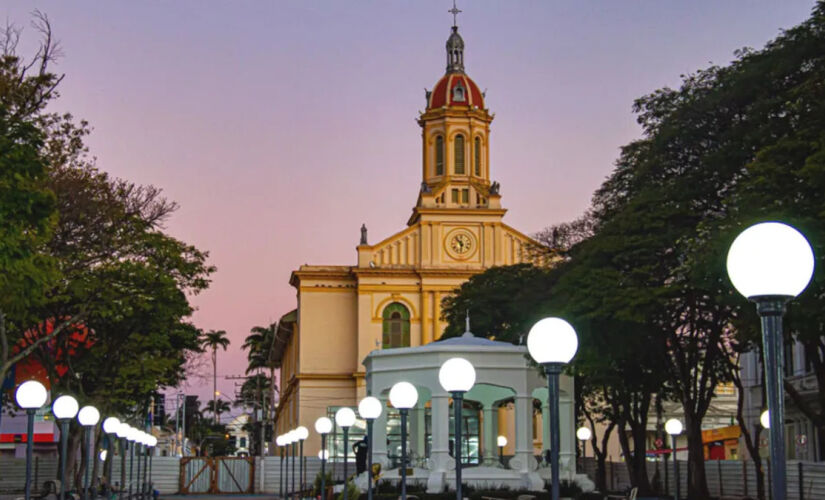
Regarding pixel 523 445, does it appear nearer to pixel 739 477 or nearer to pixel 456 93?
pixel 739 477

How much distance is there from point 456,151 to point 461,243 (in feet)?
18.3

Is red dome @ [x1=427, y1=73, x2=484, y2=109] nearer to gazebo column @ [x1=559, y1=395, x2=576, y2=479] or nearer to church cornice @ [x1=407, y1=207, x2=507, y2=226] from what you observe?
church cornice @ [x1=407, y1=207, x2=507, y2=226]

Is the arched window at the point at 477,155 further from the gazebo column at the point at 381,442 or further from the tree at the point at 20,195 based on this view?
the tree at the point at 20,195

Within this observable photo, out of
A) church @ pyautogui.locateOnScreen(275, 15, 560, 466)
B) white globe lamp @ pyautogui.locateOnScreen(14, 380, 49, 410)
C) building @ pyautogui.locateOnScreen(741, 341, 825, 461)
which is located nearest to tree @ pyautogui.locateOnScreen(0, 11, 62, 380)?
white globe lamp @ pyautogui.locateOnScreen(14, 380, 49, 410)

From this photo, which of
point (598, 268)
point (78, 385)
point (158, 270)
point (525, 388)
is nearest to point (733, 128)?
point (598, 268)

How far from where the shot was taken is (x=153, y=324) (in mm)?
36750

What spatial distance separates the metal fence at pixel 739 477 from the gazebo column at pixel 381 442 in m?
9.15

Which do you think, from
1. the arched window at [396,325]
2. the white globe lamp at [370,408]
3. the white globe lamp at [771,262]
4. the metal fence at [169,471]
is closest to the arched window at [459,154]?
the arched window at [396,325]

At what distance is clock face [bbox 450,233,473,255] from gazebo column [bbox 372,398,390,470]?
3547 cm

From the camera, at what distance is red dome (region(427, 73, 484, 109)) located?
6831 cm

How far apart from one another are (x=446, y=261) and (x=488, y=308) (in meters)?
17.6

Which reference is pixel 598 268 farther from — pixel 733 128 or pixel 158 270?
pixel 158 270

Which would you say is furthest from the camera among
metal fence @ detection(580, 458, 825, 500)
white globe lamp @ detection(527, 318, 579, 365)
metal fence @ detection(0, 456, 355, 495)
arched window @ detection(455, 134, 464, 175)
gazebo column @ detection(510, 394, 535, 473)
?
arched window @ detection(455, 134, 464, 175)

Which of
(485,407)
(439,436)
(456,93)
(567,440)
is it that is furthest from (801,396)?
(456,93)
